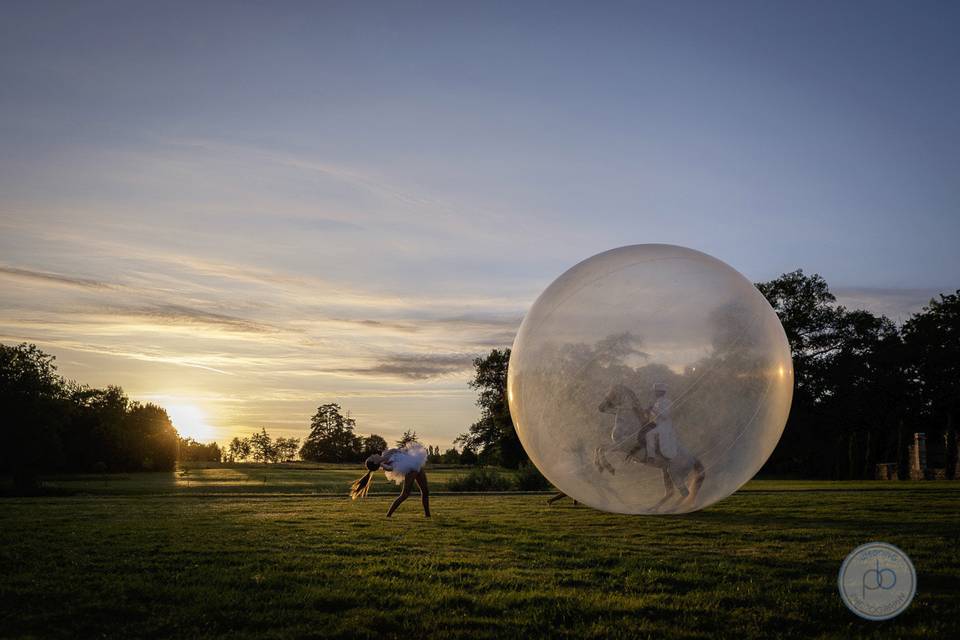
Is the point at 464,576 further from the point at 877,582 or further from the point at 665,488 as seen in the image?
the point at 877,582

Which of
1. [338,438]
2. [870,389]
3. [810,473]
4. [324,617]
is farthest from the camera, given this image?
[338,438]

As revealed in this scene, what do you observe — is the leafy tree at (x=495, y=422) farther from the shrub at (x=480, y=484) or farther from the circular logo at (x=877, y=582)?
the circular logo at (x=877, y=582)

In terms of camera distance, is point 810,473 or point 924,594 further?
point 810,473

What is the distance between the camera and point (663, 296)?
9.38 m

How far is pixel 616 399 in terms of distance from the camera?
9.18 meters

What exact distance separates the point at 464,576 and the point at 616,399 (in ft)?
9.03

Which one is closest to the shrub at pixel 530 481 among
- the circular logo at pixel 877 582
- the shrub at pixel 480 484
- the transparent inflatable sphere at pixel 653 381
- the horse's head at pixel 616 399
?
the shrub at pixel 480 484

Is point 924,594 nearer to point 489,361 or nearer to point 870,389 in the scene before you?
point 870,389

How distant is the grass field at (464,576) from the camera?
653 cm

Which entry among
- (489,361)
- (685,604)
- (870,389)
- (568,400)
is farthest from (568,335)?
(489,361)

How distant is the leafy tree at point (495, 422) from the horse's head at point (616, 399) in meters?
41.9

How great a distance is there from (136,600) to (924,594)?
26.0 feet

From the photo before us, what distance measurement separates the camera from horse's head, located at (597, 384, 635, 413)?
9.12 meters

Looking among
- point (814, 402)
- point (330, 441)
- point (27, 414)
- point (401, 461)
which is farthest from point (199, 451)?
point (401, 461)
